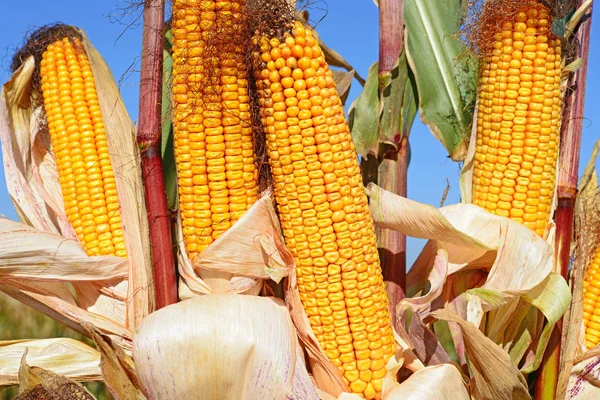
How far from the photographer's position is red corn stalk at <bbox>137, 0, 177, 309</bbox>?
173 cm

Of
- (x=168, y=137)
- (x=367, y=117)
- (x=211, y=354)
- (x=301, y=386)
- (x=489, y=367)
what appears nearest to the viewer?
(x=211, y=354)

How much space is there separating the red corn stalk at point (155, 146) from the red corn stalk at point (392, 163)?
2.12 ft

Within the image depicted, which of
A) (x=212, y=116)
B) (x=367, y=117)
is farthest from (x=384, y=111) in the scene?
(x=212, y=116)

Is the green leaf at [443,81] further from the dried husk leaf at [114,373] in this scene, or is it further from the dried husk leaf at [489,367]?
the dried husk leaf at [114,373]

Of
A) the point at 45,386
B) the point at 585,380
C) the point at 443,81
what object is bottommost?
the point at 585,380

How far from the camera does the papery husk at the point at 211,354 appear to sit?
56.7 inches

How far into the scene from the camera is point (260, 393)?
4.87ft

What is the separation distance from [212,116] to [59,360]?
90 cm

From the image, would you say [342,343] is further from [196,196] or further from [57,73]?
[57,73]

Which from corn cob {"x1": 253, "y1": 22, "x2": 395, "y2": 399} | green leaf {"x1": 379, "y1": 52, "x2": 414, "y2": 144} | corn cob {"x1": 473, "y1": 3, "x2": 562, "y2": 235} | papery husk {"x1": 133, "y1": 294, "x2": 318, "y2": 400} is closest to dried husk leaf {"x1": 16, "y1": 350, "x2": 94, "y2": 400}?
papery husk {"x1": 133, "y1": 294, "x2": 318, "y2": 400}

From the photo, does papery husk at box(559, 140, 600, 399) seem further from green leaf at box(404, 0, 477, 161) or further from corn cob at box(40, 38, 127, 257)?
corn cob at box(40, 38, 127, 257)

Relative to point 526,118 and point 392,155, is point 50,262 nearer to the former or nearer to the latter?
point 392,155

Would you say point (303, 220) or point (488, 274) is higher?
point (303, 220)

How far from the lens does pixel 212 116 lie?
165 centimetres
